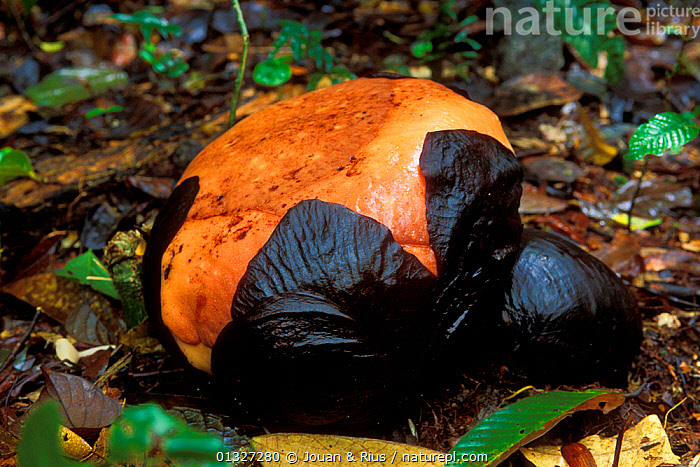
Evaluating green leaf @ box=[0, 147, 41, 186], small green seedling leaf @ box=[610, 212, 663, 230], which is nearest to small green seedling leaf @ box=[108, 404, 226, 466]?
green leaf @ box=[0, 147, 41, 186]

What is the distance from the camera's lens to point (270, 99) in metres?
3.45

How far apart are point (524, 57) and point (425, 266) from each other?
336 cm

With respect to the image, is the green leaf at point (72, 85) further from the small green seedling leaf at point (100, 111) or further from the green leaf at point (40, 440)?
the green leaf at point (40, 440)

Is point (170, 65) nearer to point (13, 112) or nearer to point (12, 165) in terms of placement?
point (13, 112)

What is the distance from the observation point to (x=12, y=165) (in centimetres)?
257

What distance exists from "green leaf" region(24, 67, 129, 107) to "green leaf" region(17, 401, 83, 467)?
146 inches

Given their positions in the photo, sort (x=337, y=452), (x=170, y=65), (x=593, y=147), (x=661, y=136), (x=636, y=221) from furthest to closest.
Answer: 1. (x=170, y=65)
2. (x=593, y=147)
3. (x=636, y=221)
4. (x=661, y=136)
5. (x=337, y=452)

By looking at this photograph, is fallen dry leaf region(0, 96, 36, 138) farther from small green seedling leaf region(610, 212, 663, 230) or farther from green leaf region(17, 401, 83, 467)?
small green seedling leaf region(610, 212, 663, 230)

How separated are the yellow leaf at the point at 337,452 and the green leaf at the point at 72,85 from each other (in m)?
3.47

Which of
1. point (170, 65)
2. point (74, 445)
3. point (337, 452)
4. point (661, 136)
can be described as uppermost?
point (170, 65)

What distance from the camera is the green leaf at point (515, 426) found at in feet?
4.69

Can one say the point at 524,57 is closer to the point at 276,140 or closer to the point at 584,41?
the point at 584,41

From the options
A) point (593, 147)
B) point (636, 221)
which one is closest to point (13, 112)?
point (593, 147)

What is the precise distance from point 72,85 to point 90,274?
8.36ft
